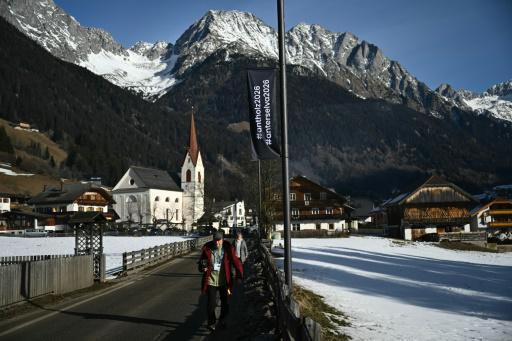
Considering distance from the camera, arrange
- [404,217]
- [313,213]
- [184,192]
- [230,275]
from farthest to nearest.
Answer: [184,192] → [313,213] → [404,217] → [230,275]

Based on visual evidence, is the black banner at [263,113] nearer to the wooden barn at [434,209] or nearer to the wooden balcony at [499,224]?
the wooden barn at [434,209]

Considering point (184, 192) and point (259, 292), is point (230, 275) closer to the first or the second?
point (259, 292)

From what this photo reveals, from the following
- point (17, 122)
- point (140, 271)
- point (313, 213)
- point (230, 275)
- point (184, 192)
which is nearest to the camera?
point (230, 275)

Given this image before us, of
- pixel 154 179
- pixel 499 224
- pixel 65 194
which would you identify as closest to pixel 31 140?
pixel 154 179

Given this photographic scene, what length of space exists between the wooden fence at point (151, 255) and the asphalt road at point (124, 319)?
6.95 m

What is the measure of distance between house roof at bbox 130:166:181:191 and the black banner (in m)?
111

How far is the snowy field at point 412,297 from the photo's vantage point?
12844 millimetres

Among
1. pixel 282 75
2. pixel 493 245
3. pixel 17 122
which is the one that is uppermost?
pixel 17 122

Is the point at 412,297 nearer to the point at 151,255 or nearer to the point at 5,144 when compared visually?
the point at 151,255

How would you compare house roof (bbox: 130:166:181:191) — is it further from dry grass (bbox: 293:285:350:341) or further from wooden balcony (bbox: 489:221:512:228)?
dry grass (bbox: 293:285:350:341)

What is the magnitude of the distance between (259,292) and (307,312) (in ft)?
10.7

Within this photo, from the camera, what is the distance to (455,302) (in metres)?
18.6

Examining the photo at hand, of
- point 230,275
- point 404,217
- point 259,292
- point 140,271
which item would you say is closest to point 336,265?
point 140,271

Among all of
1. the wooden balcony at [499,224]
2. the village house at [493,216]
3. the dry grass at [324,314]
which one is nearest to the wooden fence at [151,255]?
the dry grass at [324,314]
